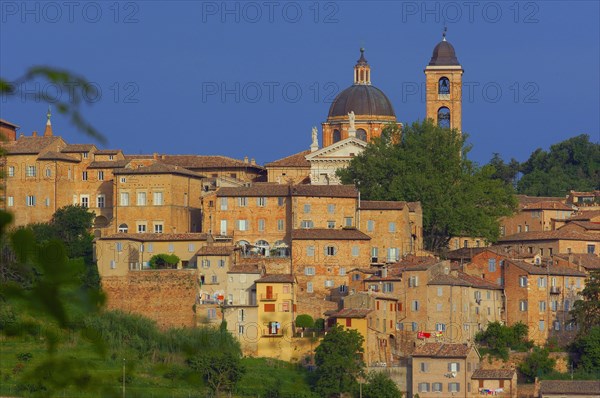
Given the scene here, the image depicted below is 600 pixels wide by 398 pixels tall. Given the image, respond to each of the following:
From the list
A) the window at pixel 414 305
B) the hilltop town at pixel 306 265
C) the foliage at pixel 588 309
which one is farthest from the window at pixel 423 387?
the foliage at pixel 588 309

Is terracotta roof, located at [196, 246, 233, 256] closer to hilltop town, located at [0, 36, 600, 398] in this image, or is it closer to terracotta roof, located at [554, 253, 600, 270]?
hilltop town, located at [0, 36, 600, 398]

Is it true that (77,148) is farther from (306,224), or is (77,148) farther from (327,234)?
(327,234)

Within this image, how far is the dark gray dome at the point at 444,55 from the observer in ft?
259

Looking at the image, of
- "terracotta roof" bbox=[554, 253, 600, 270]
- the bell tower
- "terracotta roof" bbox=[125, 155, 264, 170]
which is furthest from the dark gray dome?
"terracotta roof" bbox=[554, 253, 600, 270]

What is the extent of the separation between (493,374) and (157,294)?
465 inches

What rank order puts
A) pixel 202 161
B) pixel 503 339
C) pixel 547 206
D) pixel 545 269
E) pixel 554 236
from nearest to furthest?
pixel 503 339 → pixel 545 269 → pixel 554 236 → pixel 547 206 → pixel 202 161

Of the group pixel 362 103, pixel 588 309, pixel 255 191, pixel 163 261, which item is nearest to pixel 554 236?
pixel 588 309

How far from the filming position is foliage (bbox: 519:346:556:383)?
51094 mm

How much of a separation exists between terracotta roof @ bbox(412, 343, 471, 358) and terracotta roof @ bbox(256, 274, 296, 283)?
16.2 ft

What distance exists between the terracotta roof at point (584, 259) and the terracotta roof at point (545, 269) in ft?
4.94

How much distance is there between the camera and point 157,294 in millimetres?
52750

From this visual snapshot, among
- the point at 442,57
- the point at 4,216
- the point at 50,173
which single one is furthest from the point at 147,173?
the point at 4,216

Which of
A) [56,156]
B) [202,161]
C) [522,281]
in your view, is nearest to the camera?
[522,281]

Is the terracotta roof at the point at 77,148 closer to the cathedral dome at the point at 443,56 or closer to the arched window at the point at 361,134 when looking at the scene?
the arched window at the point at 361,134
